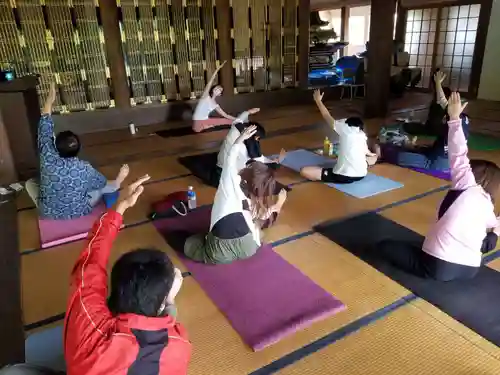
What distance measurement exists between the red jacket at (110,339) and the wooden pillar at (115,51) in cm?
564

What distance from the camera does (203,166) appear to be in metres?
4.14

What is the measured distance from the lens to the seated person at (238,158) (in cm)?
348

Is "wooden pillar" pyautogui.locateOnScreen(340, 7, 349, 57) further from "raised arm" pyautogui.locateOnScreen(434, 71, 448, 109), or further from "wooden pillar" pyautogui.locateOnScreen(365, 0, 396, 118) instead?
"raised arm" pyautogui.locateOnScreen(434, 71, 448, 109)

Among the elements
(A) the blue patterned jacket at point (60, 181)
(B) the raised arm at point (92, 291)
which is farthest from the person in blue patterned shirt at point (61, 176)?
(B) the raised arm at point (92, 291)

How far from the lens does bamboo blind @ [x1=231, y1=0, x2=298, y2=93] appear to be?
709 cm

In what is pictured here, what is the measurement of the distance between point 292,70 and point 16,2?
4.76 metres

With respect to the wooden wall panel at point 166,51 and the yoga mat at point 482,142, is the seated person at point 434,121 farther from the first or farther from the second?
the wooden wall panel at point 166,51

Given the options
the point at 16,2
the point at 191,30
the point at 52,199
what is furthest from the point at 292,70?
the point at 52,199

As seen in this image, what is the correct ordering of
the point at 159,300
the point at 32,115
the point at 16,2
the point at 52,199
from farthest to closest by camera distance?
the point at 16,2
the point at 32,115
the point at 52,199
the point at 159,300

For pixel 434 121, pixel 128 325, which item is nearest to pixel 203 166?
pixel 434 121

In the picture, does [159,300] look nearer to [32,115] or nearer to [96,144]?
[32,115]

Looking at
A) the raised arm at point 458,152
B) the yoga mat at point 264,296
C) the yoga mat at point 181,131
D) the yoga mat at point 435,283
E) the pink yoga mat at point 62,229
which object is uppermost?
the raised arm at point 458,152

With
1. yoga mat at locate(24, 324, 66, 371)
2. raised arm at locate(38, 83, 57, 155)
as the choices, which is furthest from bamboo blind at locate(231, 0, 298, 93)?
yoga mat at locate(24, 324, 66, 371)

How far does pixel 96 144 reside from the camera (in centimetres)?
549
